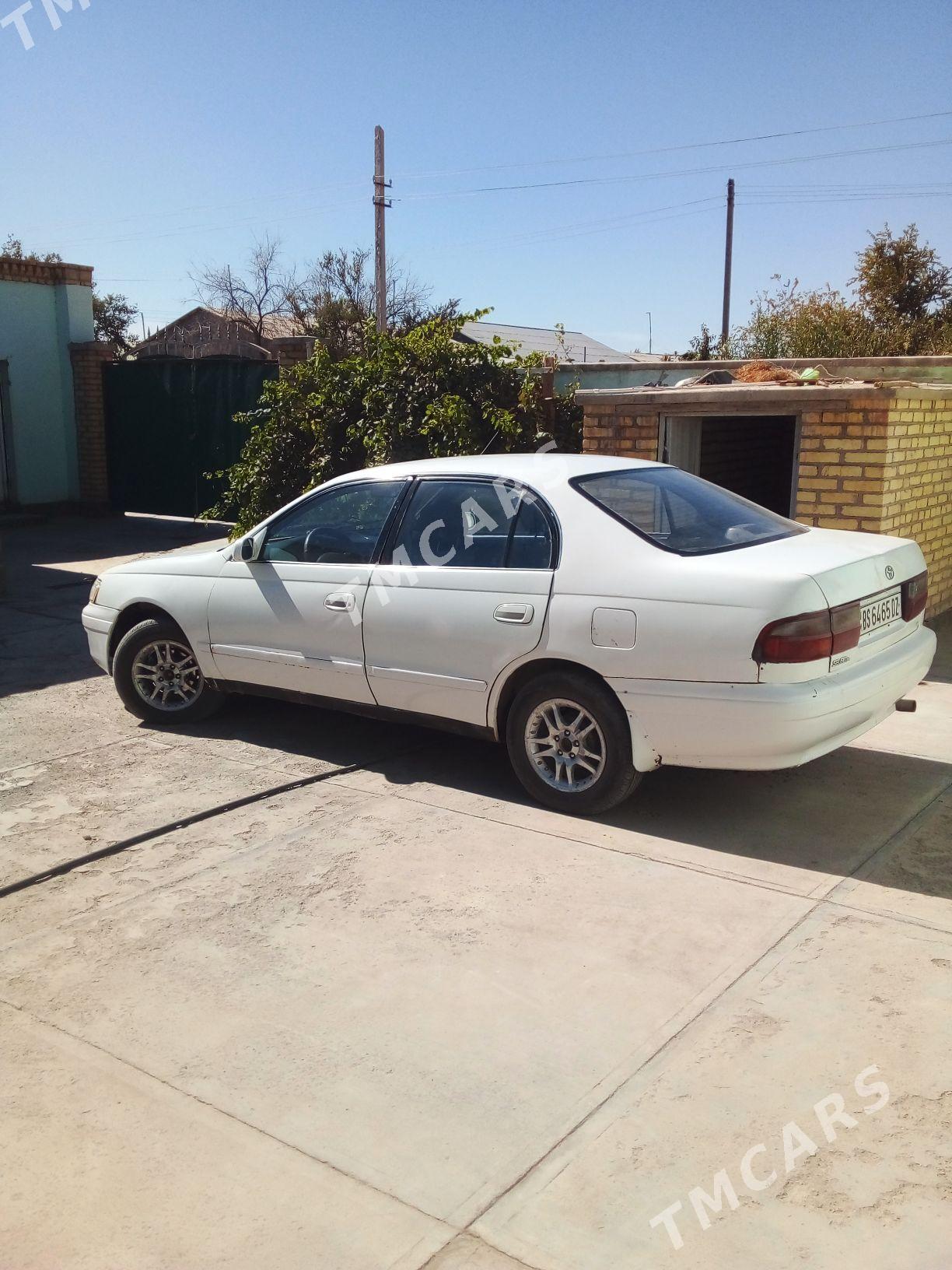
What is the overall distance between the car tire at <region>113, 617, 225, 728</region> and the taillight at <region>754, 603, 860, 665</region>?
133 inches

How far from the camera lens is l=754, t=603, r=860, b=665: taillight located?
14.9 feet

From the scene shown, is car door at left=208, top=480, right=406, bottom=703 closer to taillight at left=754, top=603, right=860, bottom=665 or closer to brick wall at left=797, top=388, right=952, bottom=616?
taillight at left=754, top=603, right=860, bottom=665

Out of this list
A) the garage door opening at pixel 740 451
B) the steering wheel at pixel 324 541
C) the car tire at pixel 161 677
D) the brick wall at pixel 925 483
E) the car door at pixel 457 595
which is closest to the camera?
the car door at pixel 457 595

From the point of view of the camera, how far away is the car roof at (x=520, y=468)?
5484mm

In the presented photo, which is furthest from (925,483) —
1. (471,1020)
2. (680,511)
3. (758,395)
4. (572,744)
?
(471,1020)

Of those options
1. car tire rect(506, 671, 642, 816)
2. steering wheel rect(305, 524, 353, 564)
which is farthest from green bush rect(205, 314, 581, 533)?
car tire rect(506, 671, 642, 816)

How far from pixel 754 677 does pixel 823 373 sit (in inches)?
261

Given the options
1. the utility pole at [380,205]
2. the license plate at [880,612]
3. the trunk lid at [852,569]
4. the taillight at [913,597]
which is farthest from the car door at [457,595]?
the utility pole at [380,205]

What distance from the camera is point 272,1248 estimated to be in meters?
2.62

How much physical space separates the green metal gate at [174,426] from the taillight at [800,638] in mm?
11508

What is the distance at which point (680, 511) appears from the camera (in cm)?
545

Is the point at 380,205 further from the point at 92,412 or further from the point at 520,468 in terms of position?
the point at 520,468

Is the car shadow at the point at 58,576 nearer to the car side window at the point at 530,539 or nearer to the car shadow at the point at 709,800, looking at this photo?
the car shadow at the point at 709,800

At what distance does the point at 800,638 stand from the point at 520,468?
1.70 meters
